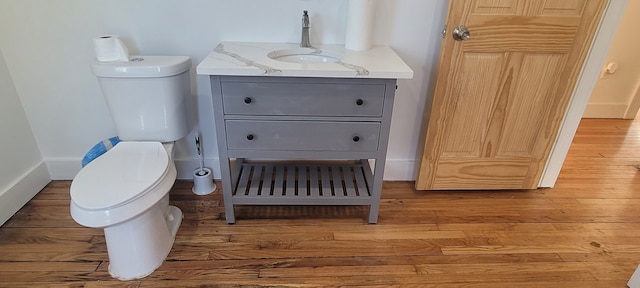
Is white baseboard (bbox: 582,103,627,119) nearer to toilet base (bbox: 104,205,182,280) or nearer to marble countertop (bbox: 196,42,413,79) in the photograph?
marble countertop (bbox: 196,42,413,79)

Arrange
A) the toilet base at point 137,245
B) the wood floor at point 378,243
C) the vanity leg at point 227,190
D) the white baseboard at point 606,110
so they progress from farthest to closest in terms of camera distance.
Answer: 1. the white baseboard at point 606,110
2. the vanity leg at point 227,190
3. the wood floor at point 378,243
4. the toilet base at point 137,245

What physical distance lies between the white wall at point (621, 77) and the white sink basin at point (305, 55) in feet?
9.39

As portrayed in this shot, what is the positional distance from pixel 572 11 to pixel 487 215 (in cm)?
109

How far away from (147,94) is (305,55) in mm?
762

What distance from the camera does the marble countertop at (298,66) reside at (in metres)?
1.34

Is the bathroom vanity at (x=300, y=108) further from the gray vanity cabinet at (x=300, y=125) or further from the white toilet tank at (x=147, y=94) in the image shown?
the white toilet tank at (x=147, y=94)

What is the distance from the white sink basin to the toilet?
0.47 m

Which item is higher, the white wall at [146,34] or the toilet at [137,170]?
the white wall at [146,34]

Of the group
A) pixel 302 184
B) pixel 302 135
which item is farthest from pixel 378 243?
pixel 302 135

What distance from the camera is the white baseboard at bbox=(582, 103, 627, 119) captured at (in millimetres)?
3283

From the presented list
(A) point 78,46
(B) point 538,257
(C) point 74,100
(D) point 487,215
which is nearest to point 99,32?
(A) point 78,46

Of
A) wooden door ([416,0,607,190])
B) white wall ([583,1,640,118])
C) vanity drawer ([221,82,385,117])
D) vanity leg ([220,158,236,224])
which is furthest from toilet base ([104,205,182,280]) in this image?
white wall ([583,1,640,118])

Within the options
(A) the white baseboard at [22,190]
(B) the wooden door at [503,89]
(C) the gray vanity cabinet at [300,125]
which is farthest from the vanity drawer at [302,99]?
(A) the white baseboard at [22,190]

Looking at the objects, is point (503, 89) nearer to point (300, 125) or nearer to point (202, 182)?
point (300, 125)
